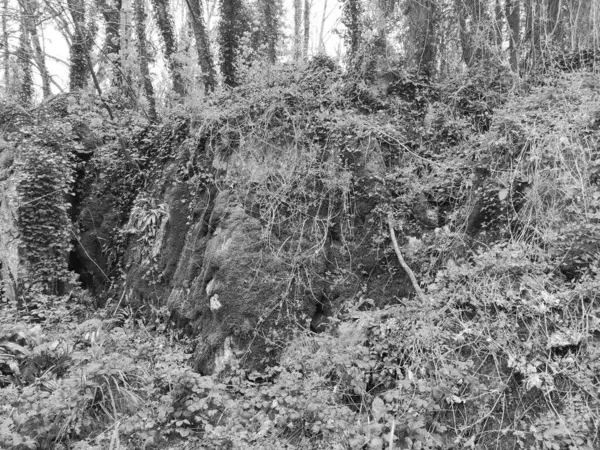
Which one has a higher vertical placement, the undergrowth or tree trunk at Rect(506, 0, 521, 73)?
tree trunk at Rect(506, 0, 521, 73)

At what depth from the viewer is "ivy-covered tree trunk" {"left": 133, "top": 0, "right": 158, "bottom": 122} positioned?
949 centimetres

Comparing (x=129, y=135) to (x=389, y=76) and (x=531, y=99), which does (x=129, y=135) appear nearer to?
(x=389, y=76)

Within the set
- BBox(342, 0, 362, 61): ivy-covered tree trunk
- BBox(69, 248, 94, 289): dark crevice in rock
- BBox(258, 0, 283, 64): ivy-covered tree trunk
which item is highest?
BBox(258, 0, 283, 64): ivy-covered tree trunk

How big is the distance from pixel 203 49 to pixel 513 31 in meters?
7.31

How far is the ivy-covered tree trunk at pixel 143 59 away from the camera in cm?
949

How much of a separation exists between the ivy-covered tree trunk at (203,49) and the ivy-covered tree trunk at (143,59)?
151 centimetres

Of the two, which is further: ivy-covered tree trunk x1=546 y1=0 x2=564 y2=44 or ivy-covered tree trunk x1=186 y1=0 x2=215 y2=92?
ivy-covered tree trunk x1=186 y1=0 x2=215 y2=92

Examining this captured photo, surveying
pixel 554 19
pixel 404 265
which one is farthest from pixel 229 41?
pixel 404 265

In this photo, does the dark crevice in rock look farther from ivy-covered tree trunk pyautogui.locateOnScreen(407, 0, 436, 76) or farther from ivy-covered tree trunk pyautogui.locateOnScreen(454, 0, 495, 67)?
ivy-covered tree trunk pyautogui.locateOnScreen(454, 0, 495, 67)

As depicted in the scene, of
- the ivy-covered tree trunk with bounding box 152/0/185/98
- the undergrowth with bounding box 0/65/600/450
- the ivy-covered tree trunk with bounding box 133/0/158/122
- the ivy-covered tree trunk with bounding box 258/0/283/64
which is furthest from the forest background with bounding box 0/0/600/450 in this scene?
the ivy-covered tree trunk with bounding box 258/0/283/64

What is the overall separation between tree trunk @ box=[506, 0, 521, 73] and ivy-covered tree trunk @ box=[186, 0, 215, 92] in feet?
22.7

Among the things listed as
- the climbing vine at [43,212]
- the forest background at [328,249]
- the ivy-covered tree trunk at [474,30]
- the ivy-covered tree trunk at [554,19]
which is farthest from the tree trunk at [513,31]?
the climbing vine at [43,212]

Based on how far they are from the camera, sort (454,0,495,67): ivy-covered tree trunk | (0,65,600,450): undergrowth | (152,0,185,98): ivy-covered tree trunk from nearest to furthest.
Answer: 1. (0,65,600,450): undergrowth
2. (454,0,495,67): ivy-covered tree trunk
3. (152,0,185,98): ivy-covered tree trunk

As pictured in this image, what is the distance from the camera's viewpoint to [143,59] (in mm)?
11148
